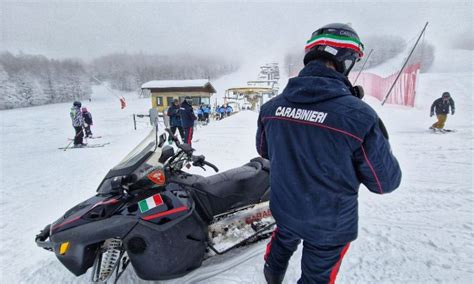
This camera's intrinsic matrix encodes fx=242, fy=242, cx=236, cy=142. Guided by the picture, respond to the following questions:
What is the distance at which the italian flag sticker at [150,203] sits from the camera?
185 cm

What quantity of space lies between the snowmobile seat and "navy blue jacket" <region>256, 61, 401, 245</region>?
35.6 inches

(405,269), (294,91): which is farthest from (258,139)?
(405,269)

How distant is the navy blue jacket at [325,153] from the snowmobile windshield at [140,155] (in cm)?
107

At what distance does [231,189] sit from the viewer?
2305mm

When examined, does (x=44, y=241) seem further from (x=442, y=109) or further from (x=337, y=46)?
(x=442, y=109)

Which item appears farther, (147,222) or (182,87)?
(182,87)

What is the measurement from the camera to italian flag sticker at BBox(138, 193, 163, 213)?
1.85 metres

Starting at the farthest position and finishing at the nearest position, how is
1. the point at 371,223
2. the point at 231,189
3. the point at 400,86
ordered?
the point at 400,86 → the point at 371,223 → the point at 231,189

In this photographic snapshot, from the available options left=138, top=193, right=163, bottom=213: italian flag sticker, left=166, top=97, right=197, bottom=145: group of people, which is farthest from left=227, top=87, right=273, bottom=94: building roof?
left=138, top=193, right=163, bottom=213: italian flag sticker

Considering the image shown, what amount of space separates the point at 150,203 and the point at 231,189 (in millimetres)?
751

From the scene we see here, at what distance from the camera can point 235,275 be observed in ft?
6.88

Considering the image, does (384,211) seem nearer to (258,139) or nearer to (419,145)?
(258,139)

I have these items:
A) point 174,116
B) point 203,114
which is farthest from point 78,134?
point 203,114

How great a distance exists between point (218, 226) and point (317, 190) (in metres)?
1.28
